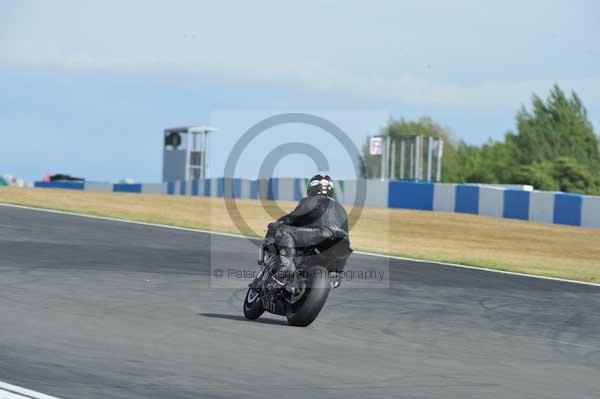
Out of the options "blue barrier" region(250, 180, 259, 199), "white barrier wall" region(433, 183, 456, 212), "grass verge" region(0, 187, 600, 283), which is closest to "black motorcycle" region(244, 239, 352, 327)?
"grass verge" region(0, 187, 600, 283)

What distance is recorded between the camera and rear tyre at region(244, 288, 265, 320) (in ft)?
35.8

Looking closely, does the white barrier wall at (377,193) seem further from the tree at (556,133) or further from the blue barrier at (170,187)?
the tree at (556,133)

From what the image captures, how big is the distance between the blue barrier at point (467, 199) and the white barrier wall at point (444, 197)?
0.17 meters

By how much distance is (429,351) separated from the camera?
9508 millimetres

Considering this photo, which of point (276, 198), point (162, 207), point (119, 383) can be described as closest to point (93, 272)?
point (119, 383)

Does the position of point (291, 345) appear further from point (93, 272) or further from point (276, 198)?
point (276, 198)

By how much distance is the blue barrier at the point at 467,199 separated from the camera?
32.1 m

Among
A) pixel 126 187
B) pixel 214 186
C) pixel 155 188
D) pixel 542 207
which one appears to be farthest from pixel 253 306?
pixel 126 187

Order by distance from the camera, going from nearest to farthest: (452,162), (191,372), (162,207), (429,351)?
(191,372) < (429,351) < (162,207) < (452,162)

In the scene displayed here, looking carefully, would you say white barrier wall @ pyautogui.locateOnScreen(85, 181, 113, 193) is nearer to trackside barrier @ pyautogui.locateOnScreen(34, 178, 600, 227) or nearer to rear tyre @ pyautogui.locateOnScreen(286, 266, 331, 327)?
trackside barrier @ pyautogui.locateOnScreen(34, 178, 600, 227)

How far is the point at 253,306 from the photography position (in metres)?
11.0

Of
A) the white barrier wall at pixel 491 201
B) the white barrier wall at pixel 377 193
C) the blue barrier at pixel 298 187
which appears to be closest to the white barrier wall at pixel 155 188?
the blue barrier at pixel 298 187

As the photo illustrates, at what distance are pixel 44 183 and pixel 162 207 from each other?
35.6 meters

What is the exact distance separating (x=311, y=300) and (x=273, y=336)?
0.61 metres
